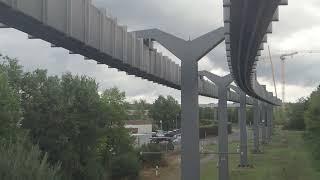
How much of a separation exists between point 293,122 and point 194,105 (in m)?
117

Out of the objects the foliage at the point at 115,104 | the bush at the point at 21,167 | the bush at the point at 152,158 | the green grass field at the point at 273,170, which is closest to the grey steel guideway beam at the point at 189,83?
the bush at the point at 21,167

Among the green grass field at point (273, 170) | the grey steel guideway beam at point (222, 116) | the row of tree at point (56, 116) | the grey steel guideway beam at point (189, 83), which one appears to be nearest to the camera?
the grey steel guideway beam at point (189, 83)

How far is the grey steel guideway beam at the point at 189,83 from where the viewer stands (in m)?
25.6

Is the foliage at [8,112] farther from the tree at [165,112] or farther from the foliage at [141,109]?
the foliage at [141,109]

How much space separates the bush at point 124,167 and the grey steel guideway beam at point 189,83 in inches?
994

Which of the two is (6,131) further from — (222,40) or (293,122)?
(293,122)

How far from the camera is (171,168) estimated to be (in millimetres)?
63469

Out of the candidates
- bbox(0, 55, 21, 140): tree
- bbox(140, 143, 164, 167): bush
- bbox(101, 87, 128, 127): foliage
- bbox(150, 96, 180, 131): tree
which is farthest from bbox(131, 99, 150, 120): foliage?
bbox(0, 55, 21, 140): tree

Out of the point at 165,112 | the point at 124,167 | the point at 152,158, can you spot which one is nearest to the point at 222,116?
the point at 124,167

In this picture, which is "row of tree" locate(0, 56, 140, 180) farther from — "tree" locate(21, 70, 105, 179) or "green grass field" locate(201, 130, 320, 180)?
→ "green grass field" locate(201, 130, 320, 180)

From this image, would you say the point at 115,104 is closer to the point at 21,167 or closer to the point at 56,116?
the point at 56,116

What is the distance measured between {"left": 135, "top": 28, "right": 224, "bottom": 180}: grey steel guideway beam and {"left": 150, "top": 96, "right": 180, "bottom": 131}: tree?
115 metres

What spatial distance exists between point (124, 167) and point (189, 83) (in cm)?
2606

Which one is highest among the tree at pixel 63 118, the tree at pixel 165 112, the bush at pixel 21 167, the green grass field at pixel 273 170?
the tree at pixel 165 112
